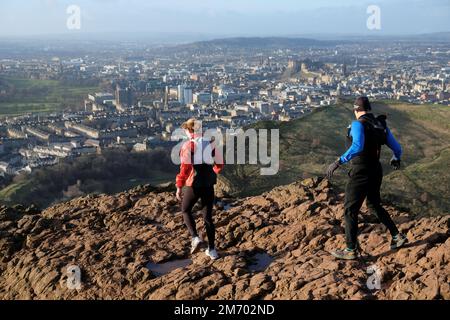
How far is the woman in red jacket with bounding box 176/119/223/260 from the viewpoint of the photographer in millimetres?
6926

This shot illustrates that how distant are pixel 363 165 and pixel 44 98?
92.0 m

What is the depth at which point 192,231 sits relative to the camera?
7438 mm

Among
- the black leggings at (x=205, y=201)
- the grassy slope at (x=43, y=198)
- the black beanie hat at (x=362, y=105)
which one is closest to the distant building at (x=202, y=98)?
the grassy slope at (x=43, y=198)

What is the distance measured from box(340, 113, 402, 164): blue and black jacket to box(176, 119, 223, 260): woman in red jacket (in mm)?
1555

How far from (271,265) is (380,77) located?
11563cm

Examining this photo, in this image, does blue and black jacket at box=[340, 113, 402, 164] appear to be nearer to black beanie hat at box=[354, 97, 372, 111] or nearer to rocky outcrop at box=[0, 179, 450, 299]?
black beanie hat at box=[354, 97, 372, 111]

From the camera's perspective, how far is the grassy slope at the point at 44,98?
83363mm

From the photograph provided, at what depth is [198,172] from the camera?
22.9ft

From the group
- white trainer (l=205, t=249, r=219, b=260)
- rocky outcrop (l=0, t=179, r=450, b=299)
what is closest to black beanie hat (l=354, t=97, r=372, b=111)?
rocky outcrop (l=0, t=179, r=450, b=299)

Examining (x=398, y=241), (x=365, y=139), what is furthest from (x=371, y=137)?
(x=398, y=241)

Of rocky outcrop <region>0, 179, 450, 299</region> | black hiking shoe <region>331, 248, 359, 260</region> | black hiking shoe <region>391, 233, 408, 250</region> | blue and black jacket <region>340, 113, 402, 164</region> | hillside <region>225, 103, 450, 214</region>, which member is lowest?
hillside <region>225, 103, 450, 214</region>

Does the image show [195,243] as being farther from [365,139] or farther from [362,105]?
[362,105]

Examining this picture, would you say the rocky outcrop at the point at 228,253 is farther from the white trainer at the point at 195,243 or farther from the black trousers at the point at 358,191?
the black trousers at the point at 358,191
